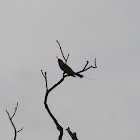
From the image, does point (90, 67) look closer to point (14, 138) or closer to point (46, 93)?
point (46, 93)

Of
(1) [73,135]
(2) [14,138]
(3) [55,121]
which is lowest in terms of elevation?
(1) [73,135]

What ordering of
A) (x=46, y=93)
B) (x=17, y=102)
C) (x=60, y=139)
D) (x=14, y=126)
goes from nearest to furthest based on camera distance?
(x=60, y=139), (x=46, y=93), (x=14, y=126), (x=17, y=102)

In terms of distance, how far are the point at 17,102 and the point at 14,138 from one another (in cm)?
145

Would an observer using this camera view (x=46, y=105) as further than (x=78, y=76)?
No

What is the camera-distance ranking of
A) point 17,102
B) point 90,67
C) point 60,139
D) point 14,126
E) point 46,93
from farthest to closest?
point 17,102 < point 14,126 < point 90,67 < point 46,93 < point 60,139

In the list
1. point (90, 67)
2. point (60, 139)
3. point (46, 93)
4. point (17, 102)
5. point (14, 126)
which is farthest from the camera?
point (17, 102)

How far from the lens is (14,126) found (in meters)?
7.80

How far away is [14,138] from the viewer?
723 centimetres

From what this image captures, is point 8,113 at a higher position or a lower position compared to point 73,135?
higher

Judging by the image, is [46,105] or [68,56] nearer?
[46,105]

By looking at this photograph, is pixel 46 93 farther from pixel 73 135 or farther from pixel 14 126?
pixel 14 126

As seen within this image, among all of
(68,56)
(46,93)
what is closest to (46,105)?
(46,93)

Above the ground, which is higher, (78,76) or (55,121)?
(78,76)

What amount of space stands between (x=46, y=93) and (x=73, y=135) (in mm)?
1249
